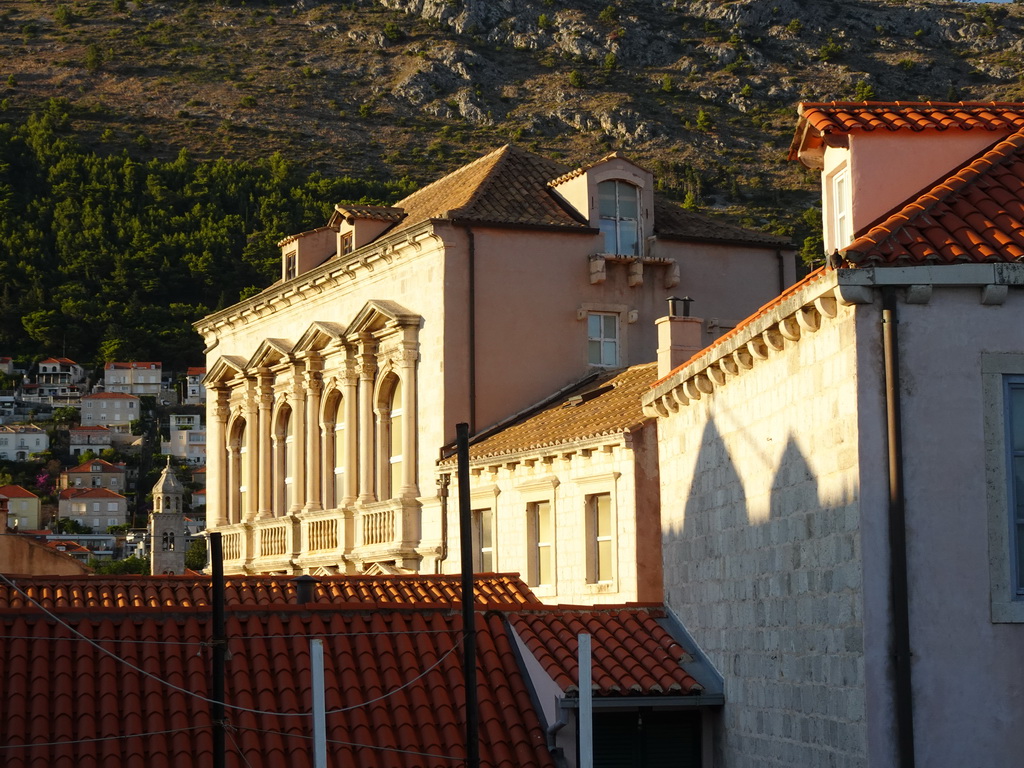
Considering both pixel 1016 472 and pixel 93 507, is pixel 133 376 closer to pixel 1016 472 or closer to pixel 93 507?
pixel 93 507

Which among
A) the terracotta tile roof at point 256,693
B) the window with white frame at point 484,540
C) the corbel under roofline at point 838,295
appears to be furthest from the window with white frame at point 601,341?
the corbel under roofline at point 838,295

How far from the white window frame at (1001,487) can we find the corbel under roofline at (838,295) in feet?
2.12

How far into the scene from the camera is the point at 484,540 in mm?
35406

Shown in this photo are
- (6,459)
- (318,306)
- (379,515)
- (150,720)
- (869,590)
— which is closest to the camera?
(869,590)

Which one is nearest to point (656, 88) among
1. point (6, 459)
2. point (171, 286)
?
point (171, 286)

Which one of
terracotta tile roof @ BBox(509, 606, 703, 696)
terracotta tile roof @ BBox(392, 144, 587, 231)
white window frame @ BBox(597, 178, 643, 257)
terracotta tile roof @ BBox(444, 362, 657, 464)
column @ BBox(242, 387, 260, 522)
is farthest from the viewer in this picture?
column @ BBox(242, 387, 260, 522)

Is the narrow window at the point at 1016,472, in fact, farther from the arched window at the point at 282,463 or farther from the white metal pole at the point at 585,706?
the arched window at the point at 282,463

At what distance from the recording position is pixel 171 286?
7141 inches

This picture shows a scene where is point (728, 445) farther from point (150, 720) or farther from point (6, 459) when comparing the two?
point (6, 459)

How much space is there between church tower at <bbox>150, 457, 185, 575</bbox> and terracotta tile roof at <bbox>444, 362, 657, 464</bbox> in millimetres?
51052

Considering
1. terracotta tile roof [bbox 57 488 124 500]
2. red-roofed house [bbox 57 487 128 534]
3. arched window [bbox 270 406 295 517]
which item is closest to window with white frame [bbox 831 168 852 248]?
arched window [bbox 270 406 295 517]

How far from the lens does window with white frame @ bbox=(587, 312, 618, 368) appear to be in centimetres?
3847

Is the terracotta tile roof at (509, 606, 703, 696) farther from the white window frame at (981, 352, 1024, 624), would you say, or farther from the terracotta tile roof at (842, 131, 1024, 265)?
the terracotta tile roof at (842, 131, 1024, 265)

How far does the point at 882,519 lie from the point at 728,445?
194 inches
